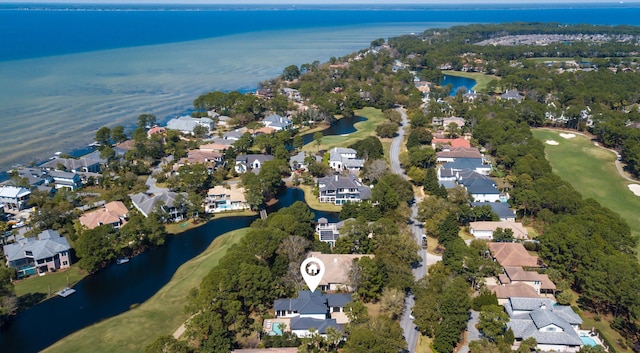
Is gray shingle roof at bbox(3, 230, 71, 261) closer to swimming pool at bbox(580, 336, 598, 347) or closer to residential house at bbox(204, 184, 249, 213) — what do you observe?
residential house at bbox(204, 184, 249, 213)

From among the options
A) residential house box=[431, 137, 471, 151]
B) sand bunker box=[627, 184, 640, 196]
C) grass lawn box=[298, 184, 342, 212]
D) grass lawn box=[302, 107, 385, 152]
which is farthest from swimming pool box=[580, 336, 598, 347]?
grass lawn box=[302, 107, 385, 152]

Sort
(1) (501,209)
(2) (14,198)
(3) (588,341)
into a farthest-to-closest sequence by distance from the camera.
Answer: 1. (2) (14,198)
2. (1) (501,209)
3. (3) (588,341)

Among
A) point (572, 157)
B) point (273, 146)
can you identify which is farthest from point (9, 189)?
Answer: point (572, 157)

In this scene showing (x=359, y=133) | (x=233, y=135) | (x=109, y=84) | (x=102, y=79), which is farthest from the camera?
(x=102, y=79)

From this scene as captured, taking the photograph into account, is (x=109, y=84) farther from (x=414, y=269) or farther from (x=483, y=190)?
(x=414, y=269)

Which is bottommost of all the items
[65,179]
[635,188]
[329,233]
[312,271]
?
[635,188]

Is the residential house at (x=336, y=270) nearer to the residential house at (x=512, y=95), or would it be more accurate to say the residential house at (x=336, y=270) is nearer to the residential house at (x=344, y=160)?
the residential house at (x=344, y=160)

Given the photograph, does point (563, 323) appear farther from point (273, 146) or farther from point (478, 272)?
point (273, 146)

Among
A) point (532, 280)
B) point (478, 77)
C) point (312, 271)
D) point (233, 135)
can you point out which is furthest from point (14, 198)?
point (478, 77)
